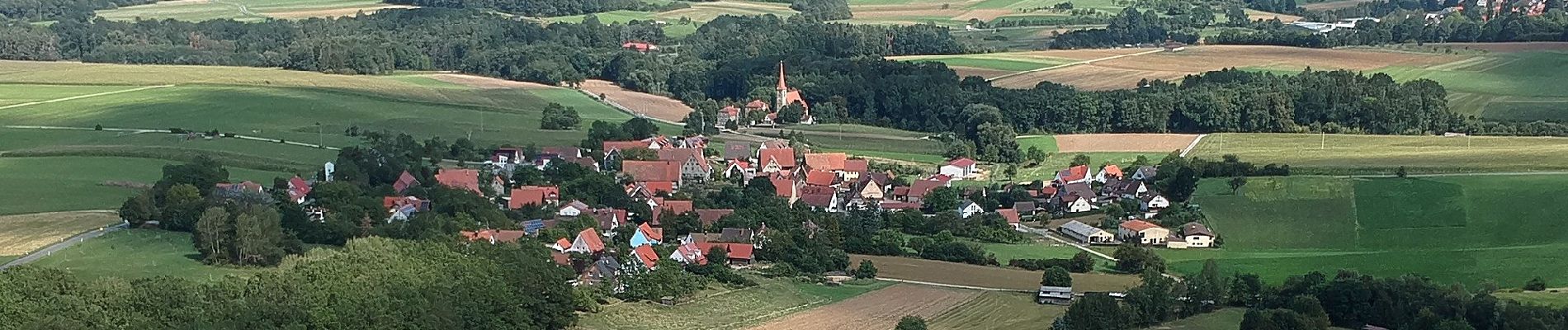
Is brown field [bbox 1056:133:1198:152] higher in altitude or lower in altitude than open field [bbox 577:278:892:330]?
lower

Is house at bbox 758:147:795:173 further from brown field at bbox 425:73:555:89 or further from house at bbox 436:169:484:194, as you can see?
brown field at bbox 425:73:555:89

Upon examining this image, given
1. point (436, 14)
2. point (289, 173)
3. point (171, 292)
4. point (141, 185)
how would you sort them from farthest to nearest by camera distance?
point (436, 14) < point (289, 173) < point (141, 185) < point (171, 292)

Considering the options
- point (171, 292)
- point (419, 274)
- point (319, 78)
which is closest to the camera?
point (171, 292)

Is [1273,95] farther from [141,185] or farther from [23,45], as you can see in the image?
[23,45]

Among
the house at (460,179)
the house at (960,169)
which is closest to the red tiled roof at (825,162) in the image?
the house at (960,169)

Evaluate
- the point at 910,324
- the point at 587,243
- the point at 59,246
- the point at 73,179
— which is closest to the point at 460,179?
the point at 73,179

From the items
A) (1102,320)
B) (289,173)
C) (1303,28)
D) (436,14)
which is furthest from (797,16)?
(1102,320)

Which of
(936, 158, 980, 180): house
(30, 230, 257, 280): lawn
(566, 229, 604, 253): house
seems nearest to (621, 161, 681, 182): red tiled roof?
(936, 158, 980, 180): house
